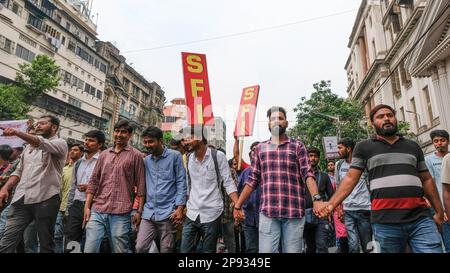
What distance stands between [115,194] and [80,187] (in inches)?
50.8

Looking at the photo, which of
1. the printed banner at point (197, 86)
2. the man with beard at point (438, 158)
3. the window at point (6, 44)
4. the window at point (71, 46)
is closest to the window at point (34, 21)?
the window at point (6, 44)

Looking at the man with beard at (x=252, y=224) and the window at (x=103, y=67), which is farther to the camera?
the window at (x=103, y=67)

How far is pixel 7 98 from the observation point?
63.8ft

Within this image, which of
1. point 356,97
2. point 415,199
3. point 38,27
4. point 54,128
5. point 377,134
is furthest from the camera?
point 356,97

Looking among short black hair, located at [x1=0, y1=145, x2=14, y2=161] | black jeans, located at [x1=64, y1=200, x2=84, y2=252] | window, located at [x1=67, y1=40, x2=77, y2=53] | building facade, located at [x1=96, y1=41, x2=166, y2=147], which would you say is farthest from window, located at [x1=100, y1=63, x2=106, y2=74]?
black jeans, located at [x1=64, y1=200, x2=84, y2=252]

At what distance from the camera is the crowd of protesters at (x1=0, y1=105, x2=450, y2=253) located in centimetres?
273

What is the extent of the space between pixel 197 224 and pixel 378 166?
2.07 m

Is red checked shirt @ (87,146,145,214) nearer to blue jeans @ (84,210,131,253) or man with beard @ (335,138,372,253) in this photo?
blue jeans @ (84,210,131,253)

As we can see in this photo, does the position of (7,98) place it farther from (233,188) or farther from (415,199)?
(415,199)

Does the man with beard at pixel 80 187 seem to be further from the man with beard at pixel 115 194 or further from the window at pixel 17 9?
the window at pixel 17 9

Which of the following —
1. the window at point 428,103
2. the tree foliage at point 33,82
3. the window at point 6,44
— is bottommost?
the window at point 428,103

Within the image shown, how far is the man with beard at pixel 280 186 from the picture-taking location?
3.18 m

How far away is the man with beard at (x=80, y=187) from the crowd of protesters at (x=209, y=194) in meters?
0.02
